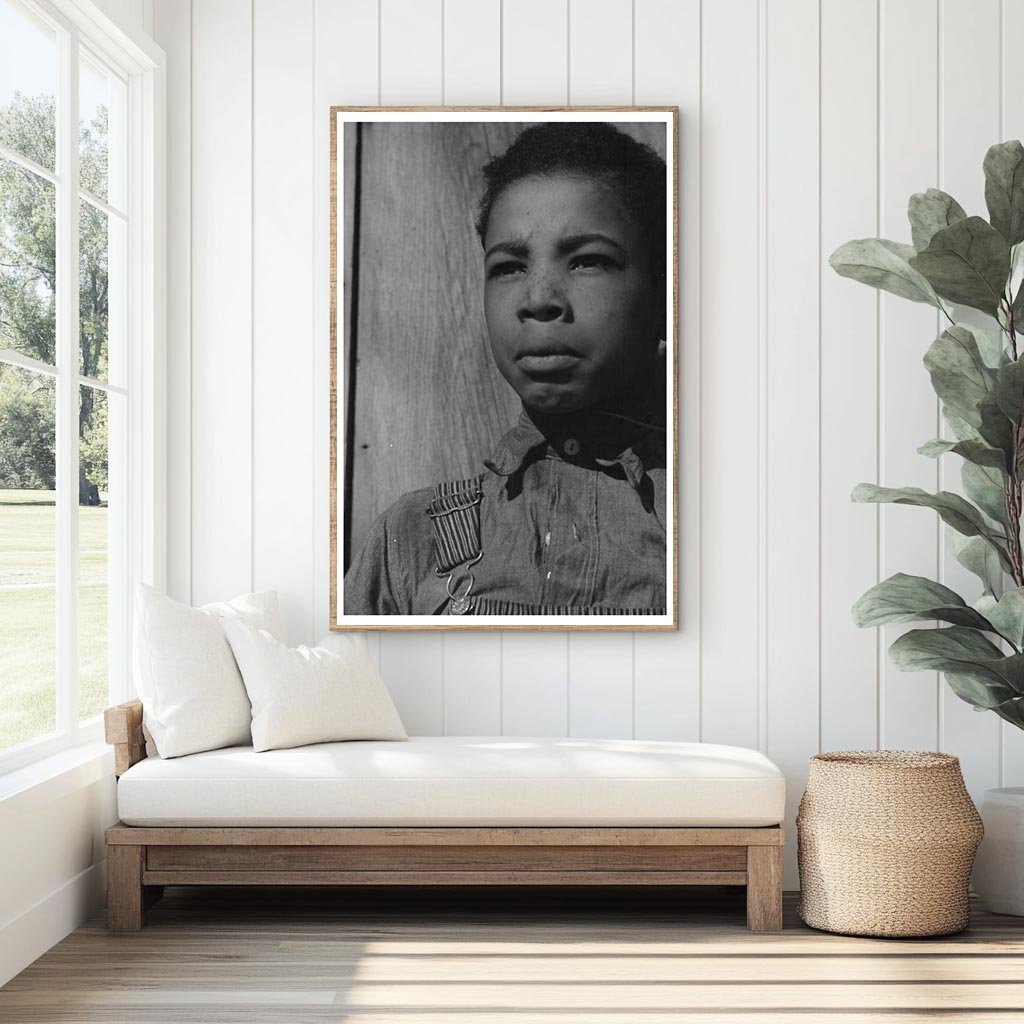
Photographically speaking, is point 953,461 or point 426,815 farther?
point 953,461

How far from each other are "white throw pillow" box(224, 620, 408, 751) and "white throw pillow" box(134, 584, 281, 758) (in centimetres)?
6

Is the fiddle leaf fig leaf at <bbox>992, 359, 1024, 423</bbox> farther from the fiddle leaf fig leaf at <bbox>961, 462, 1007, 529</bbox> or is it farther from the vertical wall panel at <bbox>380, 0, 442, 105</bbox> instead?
the vertical wall panel at <bbox>380, 0, 442, 105</bbox>

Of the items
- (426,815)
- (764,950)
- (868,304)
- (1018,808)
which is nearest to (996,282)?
(868,304)

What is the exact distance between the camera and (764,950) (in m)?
3.06

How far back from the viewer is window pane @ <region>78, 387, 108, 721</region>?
3.47m

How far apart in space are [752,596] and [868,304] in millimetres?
956

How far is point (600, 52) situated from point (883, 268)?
3.67 ft

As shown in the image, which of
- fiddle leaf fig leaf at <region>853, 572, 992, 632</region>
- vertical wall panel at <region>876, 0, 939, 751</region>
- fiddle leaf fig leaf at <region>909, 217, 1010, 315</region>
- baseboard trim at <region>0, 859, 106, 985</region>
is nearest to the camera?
baseboard trim at <region>0, 859, 106, 985</region>

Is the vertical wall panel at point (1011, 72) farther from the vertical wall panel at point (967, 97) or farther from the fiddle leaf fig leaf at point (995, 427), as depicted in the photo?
Result: the fiddle leaf fig leaf at point (995, 427)

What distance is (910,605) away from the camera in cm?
338

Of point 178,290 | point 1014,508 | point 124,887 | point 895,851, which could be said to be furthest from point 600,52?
point 124,887

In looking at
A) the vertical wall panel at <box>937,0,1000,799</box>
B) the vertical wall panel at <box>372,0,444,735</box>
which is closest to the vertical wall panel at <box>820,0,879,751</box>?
the vertical wall panel at <box>937,0,1000,799</box>

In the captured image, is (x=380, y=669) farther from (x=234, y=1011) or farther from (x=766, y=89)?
(x=766, y=89)

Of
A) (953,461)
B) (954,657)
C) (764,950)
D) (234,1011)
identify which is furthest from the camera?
(953,461)
